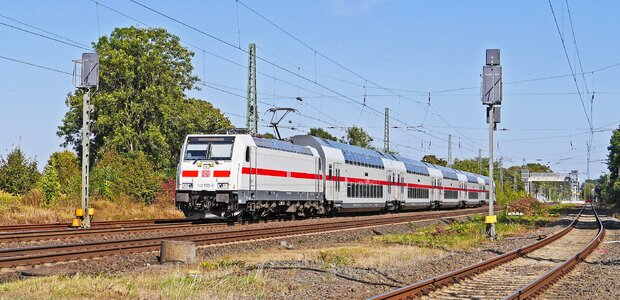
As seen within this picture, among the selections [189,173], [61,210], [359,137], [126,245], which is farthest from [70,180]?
[359,137]

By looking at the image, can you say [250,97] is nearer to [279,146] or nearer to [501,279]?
[279,146]

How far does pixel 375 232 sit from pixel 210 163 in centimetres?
750

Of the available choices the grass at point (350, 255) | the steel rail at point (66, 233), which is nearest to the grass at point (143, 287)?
the grass at point (350, 255)

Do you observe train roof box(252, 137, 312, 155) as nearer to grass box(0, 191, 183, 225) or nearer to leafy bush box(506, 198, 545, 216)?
grass box(0, 191, 183, 225)

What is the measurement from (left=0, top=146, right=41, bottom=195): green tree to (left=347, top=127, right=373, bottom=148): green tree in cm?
5828

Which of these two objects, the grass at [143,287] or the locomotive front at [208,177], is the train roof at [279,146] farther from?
the grass at [143,287]

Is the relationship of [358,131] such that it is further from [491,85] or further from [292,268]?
[292,268]

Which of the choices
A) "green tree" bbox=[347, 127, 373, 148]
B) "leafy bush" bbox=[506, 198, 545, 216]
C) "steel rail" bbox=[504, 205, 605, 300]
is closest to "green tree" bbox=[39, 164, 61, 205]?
"steel rail" bbox=[504, 205, 605, 300]

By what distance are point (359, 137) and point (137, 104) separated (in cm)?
4343

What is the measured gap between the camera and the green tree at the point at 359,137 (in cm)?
9719

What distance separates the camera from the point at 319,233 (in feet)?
90.8

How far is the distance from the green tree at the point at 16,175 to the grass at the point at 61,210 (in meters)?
3.42

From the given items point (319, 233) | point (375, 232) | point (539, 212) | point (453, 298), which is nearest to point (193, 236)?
point (319, 233)

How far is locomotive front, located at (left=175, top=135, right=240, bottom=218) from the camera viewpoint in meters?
28.7
